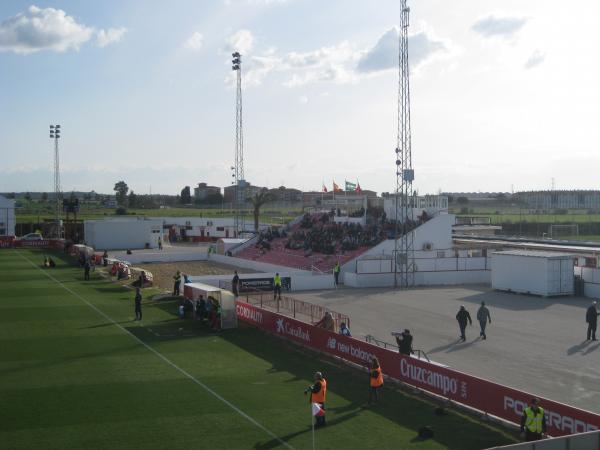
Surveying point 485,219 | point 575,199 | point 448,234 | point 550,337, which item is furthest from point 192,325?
point 575,199

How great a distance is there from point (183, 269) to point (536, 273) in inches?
1116

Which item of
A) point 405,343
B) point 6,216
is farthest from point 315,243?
point 6,216

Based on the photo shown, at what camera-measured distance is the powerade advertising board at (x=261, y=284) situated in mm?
38688

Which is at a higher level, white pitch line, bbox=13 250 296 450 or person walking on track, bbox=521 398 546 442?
person walking on track, bbox=521 398 546 442

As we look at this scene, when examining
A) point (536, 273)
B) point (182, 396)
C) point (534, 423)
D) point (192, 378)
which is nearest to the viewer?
point (534, 423)

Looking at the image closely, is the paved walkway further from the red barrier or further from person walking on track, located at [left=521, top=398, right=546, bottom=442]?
person walking on track, located at [left=521, top=398, right=546, bottom=442]

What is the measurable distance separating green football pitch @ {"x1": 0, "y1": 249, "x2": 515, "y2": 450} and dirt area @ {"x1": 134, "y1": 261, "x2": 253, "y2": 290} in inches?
725

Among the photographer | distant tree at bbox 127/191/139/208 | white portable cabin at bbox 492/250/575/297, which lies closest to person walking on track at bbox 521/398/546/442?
the photographer

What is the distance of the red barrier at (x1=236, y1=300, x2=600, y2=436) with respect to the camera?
13117 millimetres

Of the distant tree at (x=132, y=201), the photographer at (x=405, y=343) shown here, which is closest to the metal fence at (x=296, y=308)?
the photographer at (x=405, y=343)

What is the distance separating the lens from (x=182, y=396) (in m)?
16.9

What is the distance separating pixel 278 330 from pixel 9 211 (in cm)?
7132

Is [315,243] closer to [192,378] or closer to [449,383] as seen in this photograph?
[192,378]

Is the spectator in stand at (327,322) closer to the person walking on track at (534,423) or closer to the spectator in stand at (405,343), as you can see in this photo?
the spectator in stand at (405,343)
